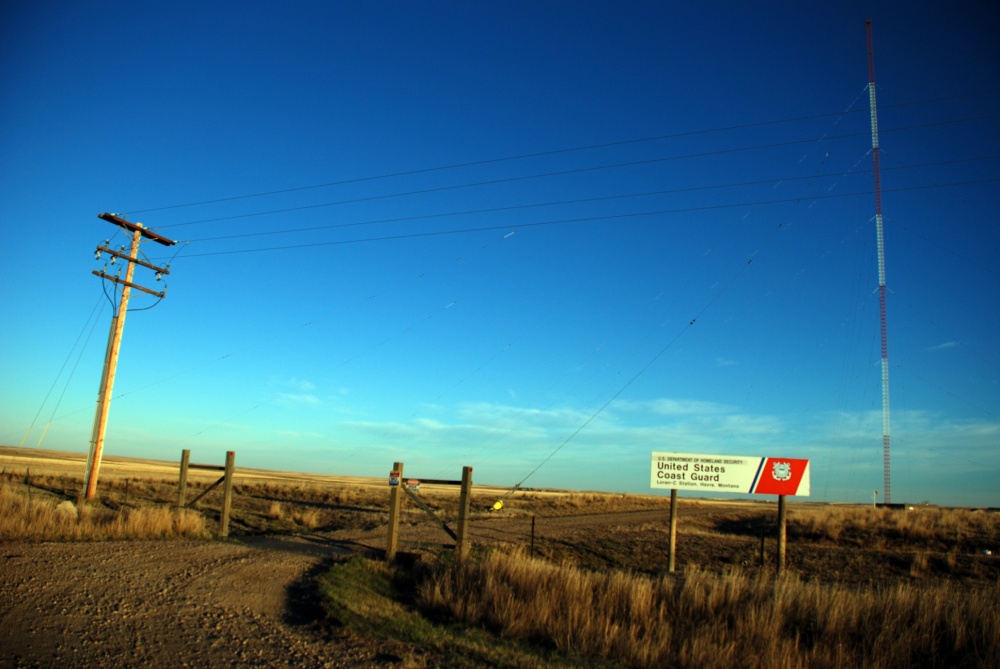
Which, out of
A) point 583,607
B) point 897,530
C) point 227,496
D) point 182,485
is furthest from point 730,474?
point 897,530

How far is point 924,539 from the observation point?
2522 cm

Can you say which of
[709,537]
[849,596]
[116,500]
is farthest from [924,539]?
[116,500]

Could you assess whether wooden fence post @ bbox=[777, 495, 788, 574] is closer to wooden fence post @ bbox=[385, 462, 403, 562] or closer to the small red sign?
the small red sign

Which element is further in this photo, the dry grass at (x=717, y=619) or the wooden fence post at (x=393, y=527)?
the wooden fence post at (x=393, y=527)

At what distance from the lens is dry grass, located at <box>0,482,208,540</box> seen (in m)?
12.8

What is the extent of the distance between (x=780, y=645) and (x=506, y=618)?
3630mm

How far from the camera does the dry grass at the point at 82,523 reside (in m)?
12.8

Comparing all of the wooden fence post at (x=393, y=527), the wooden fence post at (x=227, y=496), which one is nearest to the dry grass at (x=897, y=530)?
the wooden fence post at (x=393, y=527)

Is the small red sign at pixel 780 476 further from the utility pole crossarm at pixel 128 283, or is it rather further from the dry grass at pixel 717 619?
the utility pole crossarm at pixel 128 283

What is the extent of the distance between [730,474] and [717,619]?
21.4 ft

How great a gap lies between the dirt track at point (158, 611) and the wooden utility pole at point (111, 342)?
A: 946 cm

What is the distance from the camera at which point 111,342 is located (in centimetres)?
2109

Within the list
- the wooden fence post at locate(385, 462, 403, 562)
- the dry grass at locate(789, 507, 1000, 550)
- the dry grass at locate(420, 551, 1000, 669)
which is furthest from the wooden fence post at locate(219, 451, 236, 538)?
the dry grass at locate(789, 507, 1000, 550)

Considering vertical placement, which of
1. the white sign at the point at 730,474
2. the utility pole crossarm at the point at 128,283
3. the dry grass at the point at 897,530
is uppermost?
the utility pole crossarm at the point at 128,283
